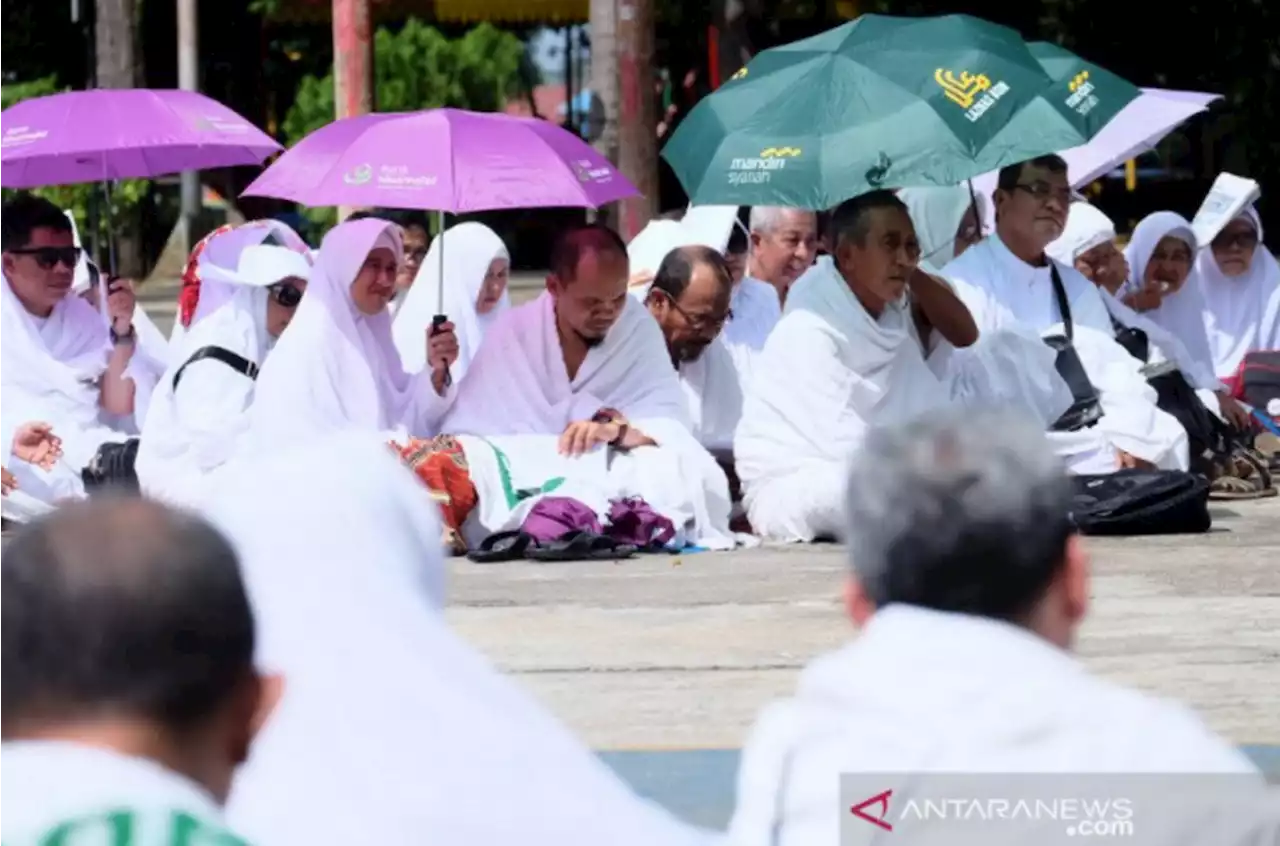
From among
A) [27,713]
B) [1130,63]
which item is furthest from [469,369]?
[1130,63]

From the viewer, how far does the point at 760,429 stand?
332 inches

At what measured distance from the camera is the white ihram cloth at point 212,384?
27.7 ft

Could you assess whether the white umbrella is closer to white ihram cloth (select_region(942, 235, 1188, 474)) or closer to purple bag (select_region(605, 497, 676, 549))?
white ihram cloth (select_region(942, 235, 1188, 474))

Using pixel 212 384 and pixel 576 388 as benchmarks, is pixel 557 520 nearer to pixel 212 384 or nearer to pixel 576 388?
pixel 576 388

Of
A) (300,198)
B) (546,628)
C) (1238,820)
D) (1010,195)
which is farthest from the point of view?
(1010,195)

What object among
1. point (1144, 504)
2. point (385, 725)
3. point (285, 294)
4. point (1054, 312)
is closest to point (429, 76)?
point (285, 294)

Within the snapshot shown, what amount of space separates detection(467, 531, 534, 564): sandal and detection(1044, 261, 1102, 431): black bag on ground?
6.19ft

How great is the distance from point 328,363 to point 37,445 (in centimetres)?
Answer: 140

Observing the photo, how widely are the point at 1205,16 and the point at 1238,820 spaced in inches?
784

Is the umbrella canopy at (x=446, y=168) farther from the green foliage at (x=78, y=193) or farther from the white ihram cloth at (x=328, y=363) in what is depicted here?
the green foliage at (x=78, y=193)

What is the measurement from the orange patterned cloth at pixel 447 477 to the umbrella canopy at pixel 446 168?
2.54 feet

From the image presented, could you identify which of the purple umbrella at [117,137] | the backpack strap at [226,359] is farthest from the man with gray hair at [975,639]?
the purple umbrella at [117,137]

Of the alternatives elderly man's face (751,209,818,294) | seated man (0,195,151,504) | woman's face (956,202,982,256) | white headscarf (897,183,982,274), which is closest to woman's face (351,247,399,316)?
seated man (0,195,151,504)

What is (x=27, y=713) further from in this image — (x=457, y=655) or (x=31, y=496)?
(x=31, y=496)
